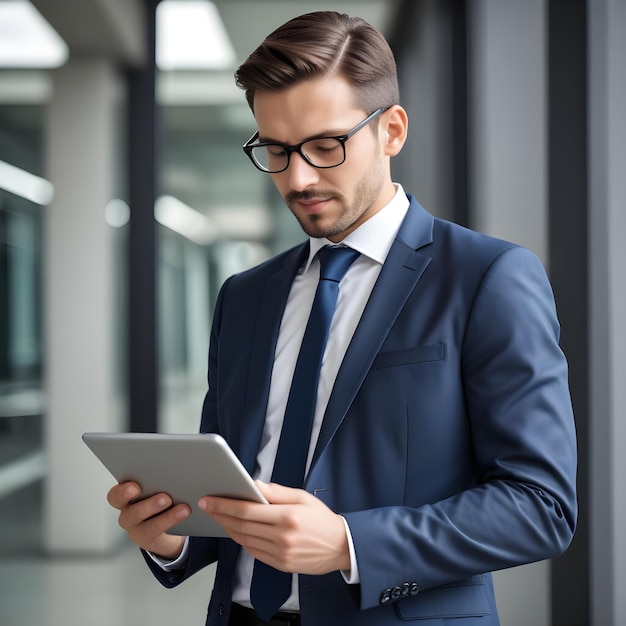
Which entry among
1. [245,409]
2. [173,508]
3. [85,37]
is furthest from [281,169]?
[85,37]

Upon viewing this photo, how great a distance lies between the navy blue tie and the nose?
19 cm

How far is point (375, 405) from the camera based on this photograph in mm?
1143

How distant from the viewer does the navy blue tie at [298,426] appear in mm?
1180

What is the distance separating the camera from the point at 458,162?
12.0 ft

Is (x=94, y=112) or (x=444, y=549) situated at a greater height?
(x=94, y=112)

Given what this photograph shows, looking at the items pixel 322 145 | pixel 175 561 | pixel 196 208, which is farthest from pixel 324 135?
pixel 196 208

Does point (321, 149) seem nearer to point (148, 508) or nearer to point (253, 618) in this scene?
point (148, 508)

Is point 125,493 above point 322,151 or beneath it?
beneath

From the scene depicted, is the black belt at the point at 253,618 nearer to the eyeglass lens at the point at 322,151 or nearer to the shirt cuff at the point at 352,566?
the shirt cuff at the point at 352,566

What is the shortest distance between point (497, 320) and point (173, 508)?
0.58 metres

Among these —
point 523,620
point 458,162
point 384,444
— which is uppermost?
point 458,162

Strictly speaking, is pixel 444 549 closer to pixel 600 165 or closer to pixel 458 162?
pixel 600 165

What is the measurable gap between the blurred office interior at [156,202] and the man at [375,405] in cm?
186

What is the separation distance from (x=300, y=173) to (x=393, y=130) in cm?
23
